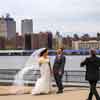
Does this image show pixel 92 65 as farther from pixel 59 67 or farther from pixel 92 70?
Answer: pixel 59 67

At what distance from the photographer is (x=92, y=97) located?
1484 centimetres

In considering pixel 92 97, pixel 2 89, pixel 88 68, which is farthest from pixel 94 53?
pixel 2 89

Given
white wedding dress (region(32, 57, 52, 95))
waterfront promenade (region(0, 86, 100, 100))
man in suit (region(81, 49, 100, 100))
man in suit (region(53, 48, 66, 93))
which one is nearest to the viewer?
man in suit (region(81, 49, 100, 100))

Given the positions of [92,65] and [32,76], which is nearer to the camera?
[92,65]

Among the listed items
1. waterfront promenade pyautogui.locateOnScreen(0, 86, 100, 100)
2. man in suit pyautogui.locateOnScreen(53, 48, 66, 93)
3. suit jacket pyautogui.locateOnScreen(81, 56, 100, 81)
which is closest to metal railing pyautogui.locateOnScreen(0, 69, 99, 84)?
waterfront promenade pyautogui.locateOnScreen(0, 86, 100, 100)

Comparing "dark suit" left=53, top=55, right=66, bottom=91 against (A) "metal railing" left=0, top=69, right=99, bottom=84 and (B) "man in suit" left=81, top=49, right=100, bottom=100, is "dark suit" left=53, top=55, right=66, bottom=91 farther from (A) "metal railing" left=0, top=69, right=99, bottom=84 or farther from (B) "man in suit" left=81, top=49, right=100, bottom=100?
(A) "metal railing" left=0, top=69, right=99, bottom=84

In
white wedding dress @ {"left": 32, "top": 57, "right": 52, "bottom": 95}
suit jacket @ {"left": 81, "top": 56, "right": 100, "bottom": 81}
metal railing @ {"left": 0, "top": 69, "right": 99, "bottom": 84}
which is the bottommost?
metal railing @ {"left": 0, "top": 69, "right": 99, "bottom": 84}

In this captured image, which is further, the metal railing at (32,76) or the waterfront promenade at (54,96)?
the metal railing at (32,76)

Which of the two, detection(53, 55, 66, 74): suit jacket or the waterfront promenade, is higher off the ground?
detection(53, 55, 66, 74): suit jacket

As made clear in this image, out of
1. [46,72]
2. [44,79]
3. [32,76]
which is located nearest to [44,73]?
[46,72]

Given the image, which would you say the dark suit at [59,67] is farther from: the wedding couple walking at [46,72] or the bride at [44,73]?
the bride at [44,73]

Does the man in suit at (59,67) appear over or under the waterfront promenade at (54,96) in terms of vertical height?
over

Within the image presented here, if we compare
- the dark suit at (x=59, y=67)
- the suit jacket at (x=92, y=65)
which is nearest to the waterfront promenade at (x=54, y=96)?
the dark suit at (x=59, y=67)

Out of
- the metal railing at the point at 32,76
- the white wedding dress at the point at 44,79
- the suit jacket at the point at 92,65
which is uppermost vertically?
the suit jacket at the point at 92,65
